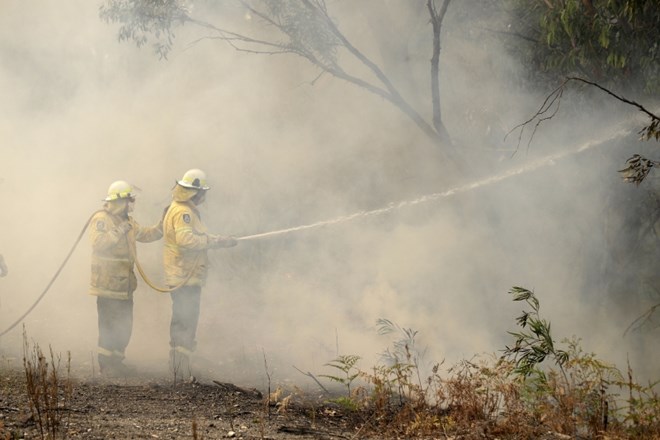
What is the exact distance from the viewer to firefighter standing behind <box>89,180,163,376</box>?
7.79 meters

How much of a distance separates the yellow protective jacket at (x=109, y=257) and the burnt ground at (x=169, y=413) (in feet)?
3.03

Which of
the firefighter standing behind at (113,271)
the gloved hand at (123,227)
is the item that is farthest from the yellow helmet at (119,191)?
the gloved hand at (123,227)

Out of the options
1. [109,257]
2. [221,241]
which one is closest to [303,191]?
[221,241]

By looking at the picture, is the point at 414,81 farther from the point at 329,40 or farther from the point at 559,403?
the point at 559,403

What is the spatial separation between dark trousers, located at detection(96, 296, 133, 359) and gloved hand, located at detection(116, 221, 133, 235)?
66 centimetres

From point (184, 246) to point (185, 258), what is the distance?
0.16m

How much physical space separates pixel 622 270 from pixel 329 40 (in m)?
4.43

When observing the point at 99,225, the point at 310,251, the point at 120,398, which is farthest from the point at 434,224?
the point at 120,398

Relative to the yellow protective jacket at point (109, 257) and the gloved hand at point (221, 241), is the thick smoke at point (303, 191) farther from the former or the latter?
the gloved hand at point (221, 241)

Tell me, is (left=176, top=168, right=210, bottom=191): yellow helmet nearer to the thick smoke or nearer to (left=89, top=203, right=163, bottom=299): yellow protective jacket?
(left=89, top=203, right=163, bottom=299): yellow protective jacket

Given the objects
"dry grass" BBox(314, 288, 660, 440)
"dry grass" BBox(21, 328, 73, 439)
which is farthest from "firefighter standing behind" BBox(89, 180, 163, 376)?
"dry grass" BBox(314, 288, 660, 440)

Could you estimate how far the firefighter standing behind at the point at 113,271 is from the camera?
7.79 m

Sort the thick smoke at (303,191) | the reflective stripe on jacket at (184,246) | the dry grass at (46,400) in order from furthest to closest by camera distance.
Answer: the thick smoke at (303,191)
the reflective stripe on jacket at (184,246)
the dry grass at (46,400)

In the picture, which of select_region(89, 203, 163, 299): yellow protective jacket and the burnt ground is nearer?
the burnt ground
